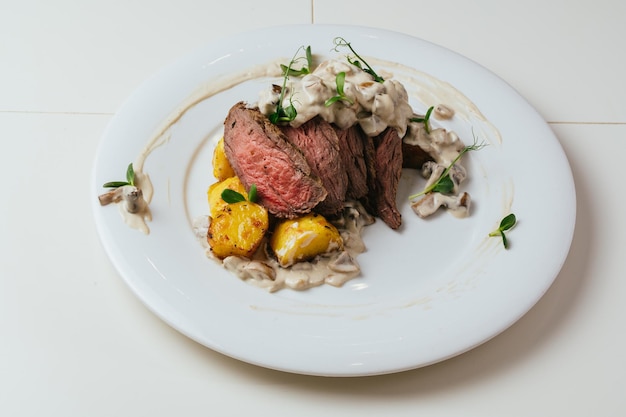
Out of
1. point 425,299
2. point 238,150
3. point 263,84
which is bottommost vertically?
point 425,299

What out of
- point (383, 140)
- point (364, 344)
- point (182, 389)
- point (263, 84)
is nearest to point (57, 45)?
point (263, 84)

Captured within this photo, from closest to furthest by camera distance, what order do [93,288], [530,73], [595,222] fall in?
[93,288], [595,222], [530,73]

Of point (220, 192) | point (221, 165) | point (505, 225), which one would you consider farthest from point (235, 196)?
point (505, 225)

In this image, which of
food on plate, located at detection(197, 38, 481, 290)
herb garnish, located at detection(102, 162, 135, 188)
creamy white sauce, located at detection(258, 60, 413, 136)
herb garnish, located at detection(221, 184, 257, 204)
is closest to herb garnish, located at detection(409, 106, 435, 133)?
food on plate, located at detection(197, 38, 481, 290)

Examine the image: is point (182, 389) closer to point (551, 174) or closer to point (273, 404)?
point (273, 404)

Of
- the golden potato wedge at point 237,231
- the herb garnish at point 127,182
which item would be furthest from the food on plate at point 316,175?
the herb garnish at point 127,182

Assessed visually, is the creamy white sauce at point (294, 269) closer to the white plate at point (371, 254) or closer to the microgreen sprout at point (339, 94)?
the white plate at point (371, 254)
